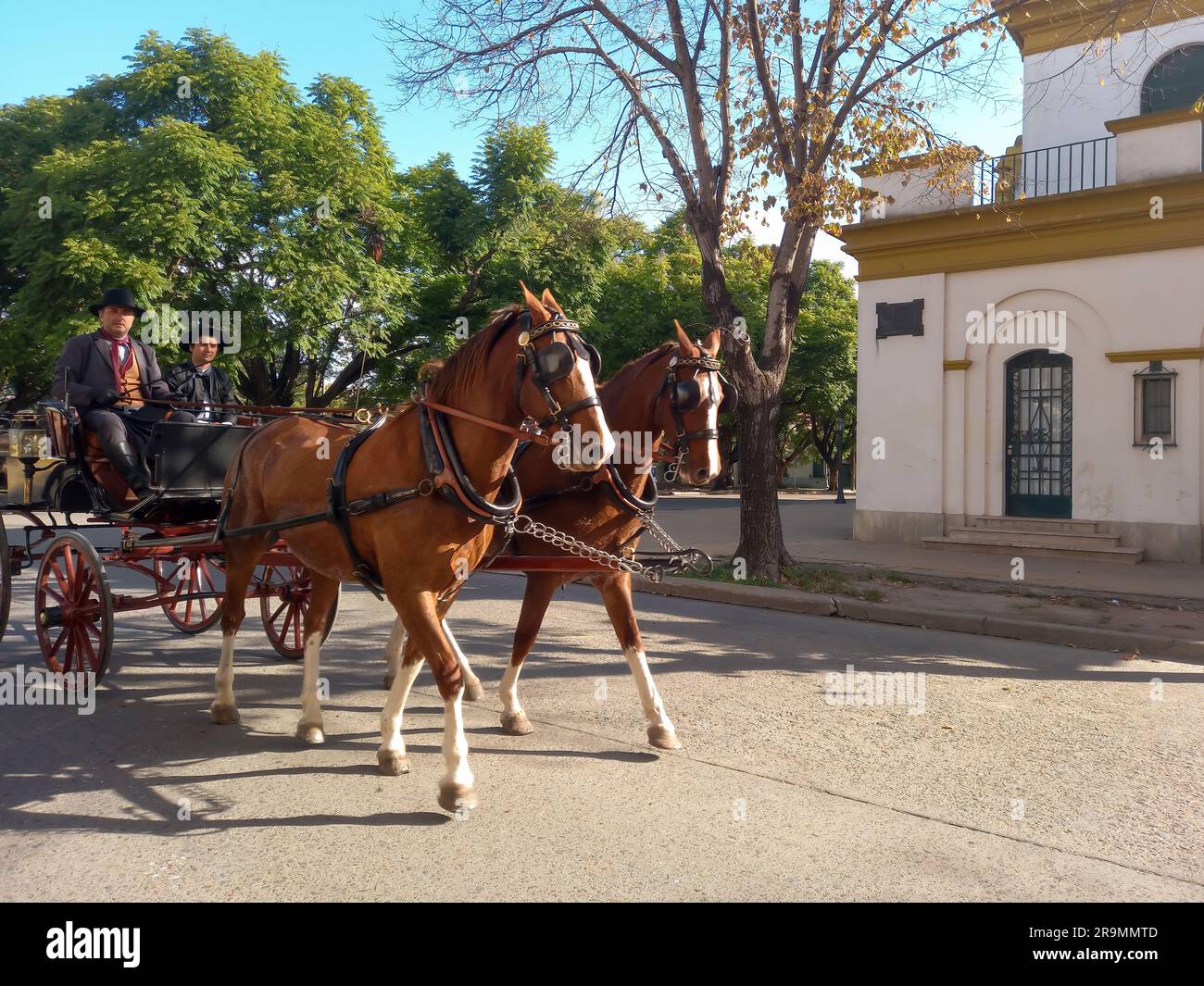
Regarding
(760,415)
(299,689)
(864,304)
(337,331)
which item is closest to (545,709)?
(299,689)

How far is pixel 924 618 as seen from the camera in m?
9.80

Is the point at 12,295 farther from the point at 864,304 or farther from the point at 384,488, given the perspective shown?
the point at 384,488

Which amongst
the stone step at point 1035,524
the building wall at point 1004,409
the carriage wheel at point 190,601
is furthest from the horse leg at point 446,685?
the building wall at point 1004,409

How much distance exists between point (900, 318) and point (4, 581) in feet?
45.4

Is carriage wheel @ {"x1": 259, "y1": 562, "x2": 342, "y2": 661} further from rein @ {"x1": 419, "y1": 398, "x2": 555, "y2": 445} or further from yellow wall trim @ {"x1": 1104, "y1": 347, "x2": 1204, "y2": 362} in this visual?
yellow wall trim @ {"x1": 1104, "y1": 347, "x2": 1204, "y2": 362}

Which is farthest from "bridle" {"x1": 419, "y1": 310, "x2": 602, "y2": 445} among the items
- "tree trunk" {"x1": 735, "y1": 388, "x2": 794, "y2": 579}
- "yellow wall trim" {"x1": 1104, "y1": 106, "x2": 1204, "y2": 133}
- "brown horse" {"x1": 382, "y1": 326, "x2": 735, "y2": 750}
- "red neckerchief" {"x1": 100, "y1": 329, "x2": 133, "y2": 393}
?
"yellow wall trim" {"x1": 1104, "y1": 106, "x2": 1204, "y2": 133}

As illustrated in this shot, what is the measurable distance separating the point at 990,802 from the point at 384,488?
3205mm

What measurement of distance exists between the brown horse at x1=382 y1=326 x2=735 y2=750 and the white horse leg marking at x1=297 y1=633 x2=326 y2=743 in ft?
2.65

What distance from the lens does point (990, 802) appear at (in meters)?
4.42

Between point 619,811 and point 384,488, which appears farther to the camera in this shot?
point 384,488

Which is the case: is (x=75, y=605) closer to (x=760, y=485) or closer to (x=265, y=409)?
(x=265, y=409)

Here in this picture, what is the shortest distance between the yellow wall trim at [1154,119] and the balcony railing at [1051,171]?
2.37ft

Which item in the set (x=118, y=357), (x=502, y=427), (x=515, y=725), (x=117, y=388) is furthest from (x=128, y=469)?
(x=502, y=427)

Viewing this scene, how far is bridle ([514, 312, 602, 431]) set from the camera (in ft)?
13.6
